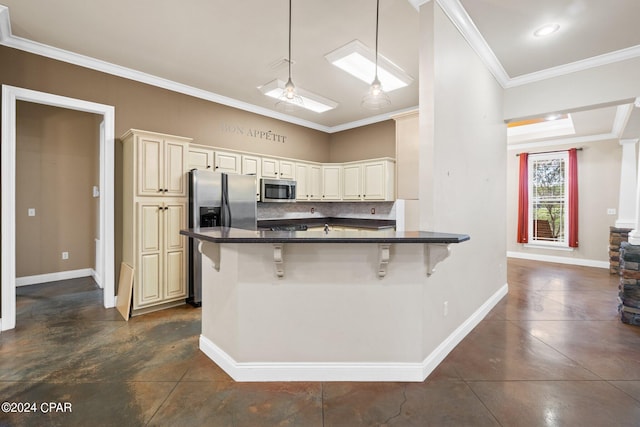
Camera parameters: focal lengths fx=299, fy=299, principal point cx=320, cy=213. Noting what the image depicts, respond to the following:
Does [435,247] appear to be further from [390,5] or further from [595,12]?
[595,12]

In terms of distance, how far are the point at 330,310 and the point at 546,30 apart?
324 centimetres

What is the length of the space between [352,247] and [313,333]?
0.69m

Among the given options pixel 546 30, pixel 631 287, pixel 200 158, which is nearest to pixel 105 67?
pixel 200 158

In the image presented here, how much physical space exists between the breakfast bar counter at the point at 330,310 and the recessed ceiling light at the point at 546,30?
7.73ft

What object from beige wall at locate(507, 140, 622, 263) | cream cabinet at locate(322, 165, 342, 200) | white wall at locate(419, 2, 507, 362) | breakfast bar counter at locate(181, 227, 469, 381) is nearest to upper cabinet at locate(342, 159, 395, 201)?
cream cabinet at locate(322, 165, 342, 200)

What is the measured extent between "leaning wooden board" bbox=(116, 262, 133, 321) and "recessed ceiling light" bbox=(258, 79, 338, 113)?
2.85m

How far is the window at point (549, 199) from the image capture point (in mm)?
6406


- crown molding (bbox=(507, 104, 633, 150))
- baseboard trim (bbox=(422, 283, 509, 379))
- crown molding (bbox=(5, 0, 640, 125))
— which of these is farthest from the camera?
crown molding (bbox=(507, 104, 633, 150))

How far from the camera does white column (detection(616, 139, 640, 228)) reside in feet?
17.8

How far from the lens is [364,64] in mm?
3484

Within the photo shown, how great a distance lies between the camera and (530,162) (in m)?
7.02

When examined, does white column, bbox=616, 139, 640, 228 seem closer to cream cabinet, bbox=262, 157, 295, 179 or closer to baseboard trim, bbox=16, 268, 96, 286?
cream cabinet, bbox=262, 157, 295, 179

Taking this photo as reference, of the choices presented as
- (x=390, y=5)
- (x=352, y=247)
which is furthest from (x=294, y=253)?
(x=390, y=5)

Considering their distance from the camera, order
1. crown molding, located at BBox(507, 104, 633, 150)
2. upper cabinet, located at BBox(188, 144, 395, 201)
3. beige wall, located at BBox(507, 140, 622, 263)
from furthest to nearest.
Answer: beige wall, located at BBox(507, 140, 622, 263)
crown molding, located at BBox(507, 104, 633, 150)
upper cabinet, located at BBox(188, 144, 395, 201)
